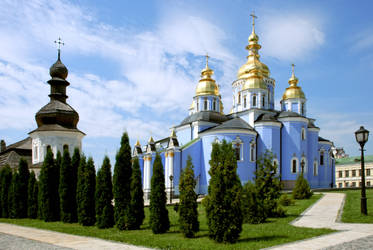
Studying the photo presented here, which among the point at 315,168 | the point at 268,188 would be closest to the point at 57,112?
the point at 268,188

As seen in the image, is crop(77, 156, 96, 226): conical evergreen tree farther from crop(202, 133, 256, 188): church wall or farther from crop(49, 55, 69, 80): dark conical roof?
crop(202, 133, 256, 188): church wall

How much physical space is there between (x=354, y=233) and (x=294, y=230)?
1.72m

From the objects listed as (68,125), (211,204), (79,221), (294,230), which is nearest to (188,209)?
(211,204)

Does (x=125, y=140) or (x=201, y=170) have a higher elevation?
(x=125, y=140)

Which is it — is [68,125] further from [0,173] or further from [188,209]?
[188,209]

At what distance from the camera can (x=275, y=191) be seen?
1421cm

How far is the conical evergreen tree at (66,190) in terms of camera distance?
16.2 metres

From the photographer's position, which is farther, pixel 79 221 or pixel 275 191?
pixel 79 221

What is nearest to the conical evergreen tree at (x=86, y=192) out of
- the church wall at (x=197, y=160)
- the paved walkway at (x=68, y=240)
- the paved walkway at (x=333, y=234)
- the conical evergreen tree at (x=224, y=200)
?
the paved walkway at (x=68, y=240)

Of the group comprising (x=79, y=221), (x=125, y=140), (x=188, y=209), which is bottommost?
(x=79, y=221)

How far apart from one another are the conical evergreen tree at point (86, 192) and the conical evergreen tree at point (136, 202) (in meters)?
2.61

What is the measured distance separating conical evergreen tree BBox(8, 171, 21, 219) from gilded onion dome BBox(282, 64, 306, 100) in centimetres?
2798

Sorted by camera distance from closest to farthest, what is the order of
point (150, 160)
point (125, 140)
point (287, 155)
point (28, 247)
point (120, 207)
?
point (28, 247)
point (120, 207)
point (125, 140)
point (287, 155)
point (150, 160)

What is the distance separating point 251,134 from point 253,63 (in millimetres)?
10382
